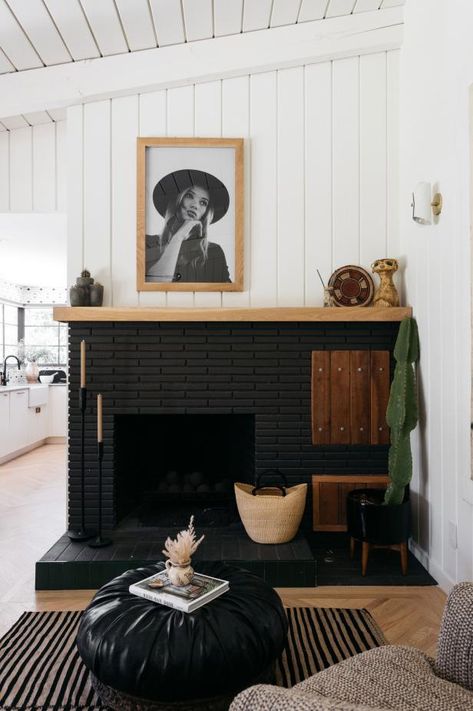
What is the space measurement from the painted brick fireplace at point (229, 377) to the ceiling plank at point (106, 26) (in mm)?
1665

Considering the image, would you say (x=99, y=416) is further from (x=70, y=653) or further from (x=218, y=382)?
(x=70, y=653)

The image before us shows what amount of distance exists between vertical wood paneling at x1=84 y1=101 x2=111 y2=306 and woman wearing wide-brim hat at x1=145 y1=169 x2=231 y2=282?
0.77 feet

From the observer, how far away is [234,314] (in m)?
3.12

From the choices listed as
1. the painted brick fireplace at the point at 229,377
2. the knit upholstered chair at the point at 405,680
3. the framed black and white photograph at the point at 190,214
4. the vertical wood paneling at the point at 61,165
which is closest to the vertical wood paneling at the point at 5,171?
the vertical wood paneling at the point at 61,165

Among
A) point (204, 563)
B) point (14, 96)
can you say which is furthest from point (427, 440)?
point (14, 96)

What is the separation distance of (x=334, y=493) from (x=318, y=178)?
197cm

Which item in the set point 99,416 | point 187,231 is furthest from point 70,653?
point 187,231

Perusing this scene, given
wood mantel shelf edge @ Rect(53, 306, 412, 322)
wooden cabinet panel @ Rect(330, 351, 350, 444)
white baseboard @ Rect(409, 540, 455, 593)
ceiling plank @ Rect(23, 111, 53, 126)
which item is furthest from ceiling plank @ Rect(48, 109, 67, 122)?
white baseboard @ Rect(409, 540, 455, 593)

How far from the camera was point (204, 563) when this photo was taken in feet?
6.64

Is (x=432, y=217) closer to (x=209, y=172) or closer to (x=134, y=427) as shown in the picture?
(x=209, y=172)

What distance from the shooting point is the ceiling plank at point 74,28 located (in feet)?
9.10

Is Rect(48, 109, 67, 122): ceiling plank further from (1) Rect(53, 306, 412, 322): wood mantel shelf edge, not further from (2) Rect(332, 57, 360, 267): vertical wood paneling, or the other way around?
(2) Rect(332, 57, 360, 267): vertical wood paneling

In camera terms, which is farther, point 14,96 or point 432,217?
point 14,96

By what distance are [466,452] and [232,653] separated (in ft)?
4.72
